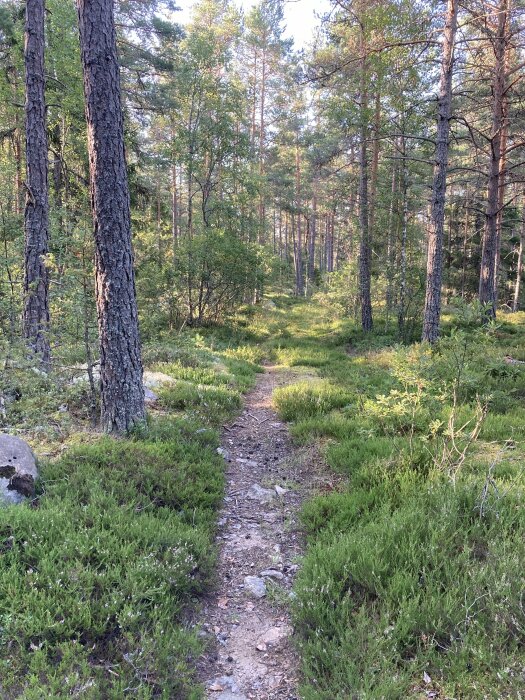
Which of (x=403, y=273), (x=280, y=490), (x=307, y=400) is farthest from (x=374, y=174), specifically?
(x=280, y=490)

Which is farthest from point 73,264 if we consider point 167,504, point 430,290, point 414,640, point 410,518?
point 430,290

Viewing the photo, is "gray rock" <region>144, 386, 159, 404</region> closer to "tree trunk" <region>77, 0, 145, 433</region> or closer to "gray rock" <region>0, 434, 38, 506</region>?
"tree trunk" <region>77, 0, 145, 433</region>

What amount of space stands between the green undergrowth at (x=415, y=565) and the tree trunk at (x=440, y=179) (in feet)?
13.5

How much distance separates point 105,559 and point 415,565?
2321 mm

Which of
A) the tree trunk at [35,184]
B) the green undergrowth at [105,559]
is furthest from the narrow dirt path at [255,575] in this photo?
the tree trunk at [35,184]

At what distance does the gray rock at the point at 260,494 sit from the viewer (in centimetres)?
471

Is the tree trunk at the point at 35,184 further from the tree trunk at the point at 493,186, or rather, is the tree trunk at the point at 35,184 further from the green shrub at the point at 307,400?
the tree trunk at the point at 493,186

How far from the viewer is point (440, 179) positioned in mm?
9141

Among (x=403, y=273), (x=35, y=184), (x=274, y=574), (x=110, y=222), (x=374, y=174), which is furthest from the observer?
(x=374, y=174)

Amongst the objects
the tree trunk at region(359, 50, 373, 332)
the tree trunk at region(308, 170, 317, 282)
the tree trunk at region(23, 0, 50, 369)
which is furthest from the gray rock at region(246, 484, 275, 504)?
the tree trunk at region(308, 170, 317, 282)

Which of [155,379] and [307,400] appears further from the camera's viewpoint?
[155,379]

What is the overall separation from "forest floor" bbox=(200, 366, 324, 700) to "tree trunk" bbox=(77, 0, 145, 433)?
1681mm

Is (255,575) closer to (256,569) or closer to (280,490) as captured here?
(256,569)

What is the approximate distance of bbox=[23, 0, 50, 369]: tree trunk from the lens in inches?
280
